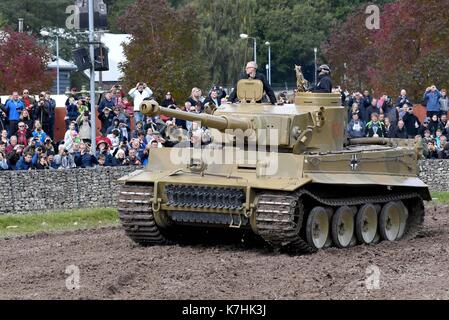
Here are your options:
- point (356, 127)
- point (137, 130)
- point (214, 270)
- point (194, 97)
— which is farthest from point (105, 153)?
point (214, 270)

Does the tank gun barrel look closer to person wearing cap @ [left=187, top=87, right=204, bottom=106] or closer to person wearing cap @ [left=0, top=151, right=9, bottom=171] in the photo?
person wearing cap @ [left=0, top=151, right=9, bottom=171]

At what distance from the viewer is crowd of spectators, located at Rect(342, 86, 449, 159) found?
34.6 meters

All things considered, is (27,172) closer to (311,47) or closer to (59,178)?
(59,178)

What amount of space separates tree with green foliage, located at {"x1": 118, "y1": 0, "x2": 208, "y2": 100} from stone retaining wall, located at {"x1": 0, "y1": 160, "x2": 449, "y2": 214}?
1430 centimetres

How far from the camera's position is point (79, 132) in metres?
31.9

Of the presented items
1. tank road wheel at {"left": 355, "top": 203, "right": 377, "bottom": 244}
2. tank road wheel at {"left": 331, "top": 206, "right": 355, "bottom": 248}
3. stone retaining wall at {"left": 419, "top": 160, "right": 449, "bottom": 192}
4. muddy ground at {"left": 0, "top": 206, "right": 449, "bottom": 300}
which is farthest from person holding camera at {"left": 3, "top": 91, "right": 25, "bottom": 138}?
tank road wheel at {"left": 331, "top": 206, "right": 355, "bottom": 248}

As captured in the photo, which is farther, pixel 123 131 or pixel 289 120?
pixel 123 131

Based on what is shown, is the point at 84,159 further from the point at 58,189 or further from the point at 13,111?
the point at 13,111

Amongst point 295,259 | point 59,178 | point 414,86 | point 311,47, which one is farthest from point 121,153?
point 311,47

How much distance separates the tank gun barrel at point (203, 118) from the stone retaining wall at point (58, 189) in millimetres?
7927

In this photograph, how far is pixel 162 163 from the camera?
832 inches

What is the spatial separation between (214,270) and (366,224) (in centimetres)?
477

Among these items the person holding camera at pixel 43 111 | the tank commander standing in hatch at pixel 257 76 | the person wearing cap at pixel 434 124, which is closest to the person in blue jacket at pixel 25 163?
the person holding camera at pixel 43 111

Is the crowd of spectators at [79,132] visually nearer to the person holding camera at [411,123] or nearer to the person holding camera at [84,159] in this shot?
the person holding camera at [84,159]
